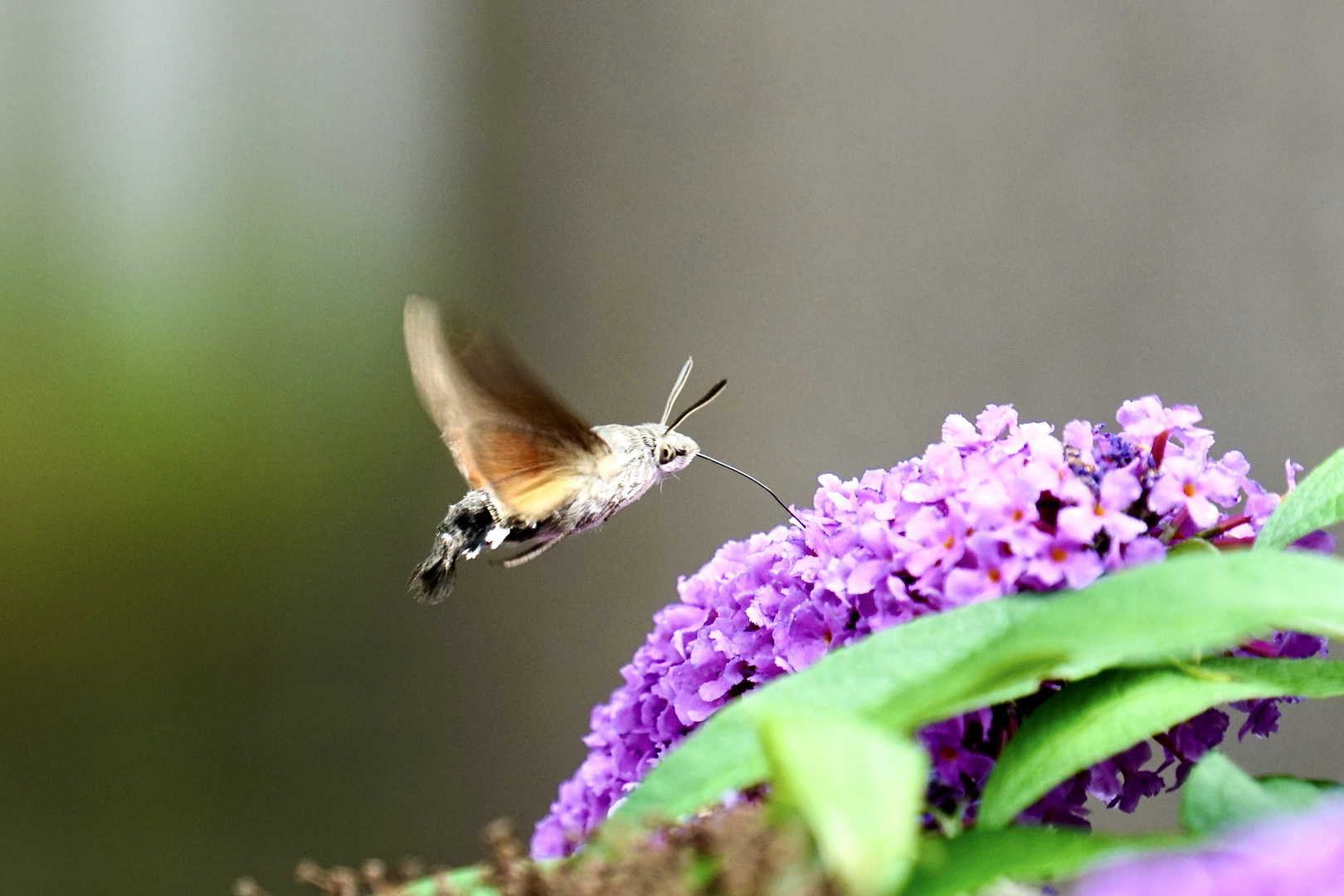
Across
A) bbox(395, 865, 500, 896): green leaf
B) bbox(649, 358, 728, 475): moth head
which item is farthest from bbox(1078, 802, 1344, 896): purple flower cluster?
bbox(649, 358, 728, 475): moth head

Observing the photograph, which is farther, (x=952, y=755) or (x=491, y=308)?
(x=491, y=308)

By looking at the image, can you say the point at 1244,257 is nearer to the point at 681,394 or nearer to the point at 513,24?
the point at 681,394

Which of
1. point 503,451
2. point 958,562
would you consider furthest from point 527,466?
point 958,562

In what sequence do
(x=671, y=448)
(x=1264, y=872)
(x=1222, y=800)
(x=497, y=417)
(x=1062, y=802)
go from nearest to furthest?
(x=1264, y=872) < (x=1222, y=800) < (x=1062, y=802) < (x=497, y=417) < (x=671, y=448)

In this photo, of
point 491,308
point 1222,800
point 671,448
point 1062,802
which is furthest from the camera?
point 491,308

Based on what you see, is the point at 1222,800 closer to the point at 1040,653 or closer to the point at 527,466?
the point at 1040,653

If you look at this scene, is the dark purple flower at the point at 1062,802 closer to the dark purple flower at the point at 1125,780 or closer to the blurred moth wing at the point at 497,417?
the dark purple flower at the point at 1125,780

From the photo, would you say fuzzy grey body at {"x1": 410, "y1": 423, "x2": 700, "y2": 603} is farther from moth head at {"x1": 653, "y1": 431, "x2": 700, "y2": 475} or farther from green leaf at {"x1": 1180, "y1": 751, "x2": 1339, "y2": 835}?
green leaf at {"x1": 1180, "y1": 751, "x2": 1339, "y2": 835}

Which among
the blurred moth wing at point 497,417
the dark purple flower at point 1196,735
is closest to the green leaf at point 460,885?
the dark purple flower at point 1196,735
